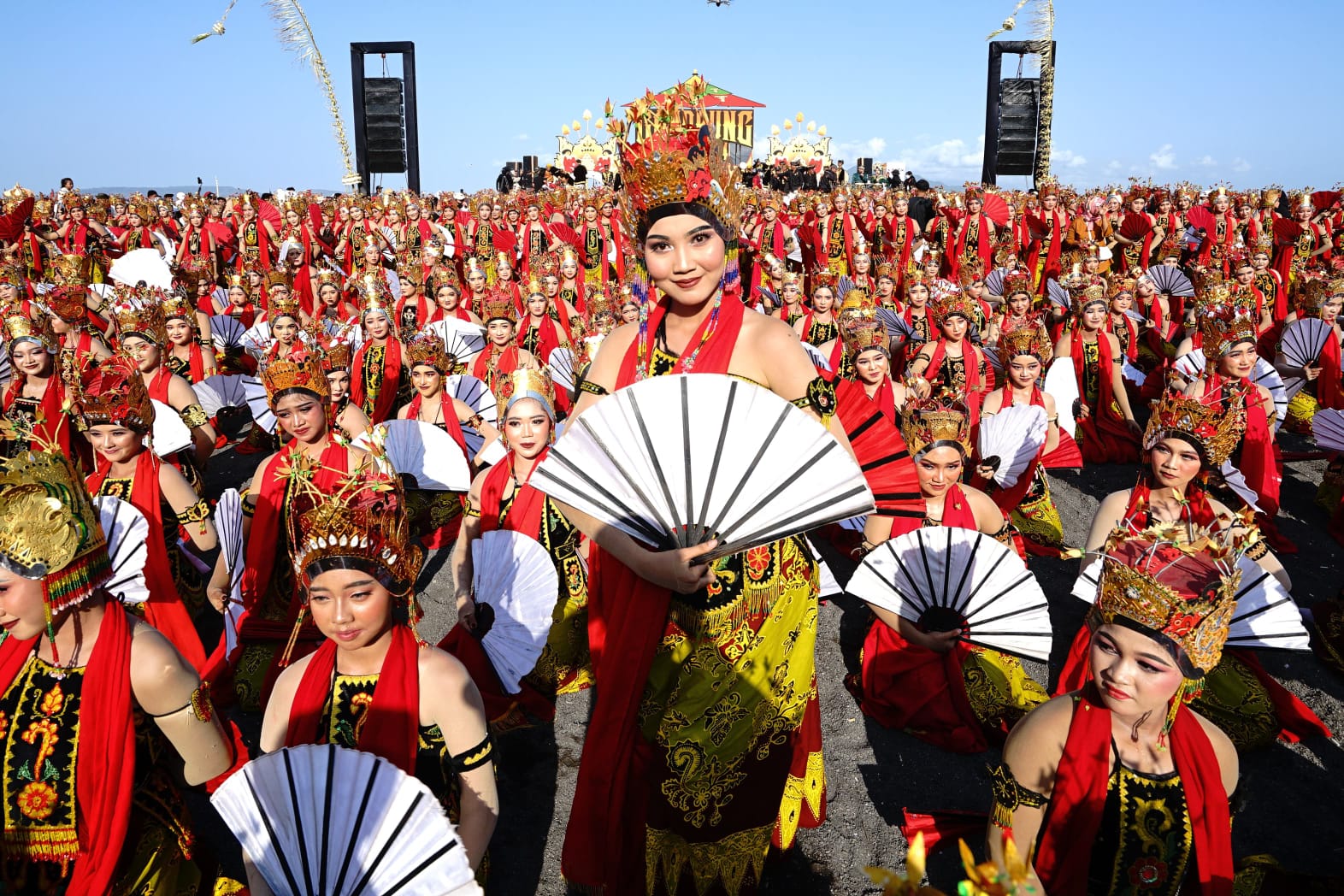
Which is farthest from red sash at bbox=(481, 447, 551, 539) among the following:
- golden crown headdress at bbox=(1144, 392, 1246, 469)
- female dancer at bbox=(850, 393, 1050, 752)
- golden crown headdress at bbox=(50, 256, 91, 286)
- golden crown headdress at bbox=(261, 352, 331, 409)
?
golden crown headdress at bbox=(50, 256, 91, 286)

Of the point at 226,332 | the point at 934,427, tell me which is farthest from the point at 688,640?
the point at 226,332

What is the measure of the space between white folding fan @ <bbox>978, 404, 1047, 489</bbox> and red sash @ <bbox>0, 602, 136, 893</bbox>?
5.48 metres

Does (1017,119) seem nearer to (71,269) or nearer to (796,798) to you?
(71,269)

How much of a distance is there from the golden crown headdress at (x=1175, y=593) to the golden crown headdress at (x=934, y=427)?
2.19m

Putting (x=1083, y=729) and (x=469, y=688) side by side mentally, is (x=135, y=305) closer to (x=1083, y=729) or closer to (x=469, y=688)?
(x=469, y=688)

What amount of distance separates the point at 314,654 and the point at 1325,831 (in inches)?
162

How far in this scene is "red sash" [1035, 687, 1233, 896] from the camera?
2307 mm

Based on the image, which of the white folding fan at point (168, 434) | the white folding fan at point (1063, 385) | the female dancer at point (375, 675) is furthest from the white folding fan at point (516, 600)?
the white folding fan at point (1063, 385)

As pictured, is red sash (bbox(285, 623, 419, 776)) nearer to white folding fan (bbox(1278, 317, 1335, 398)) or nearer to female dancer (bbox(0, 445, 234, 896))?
female dancer (bbox(0, 445, 234, 896))

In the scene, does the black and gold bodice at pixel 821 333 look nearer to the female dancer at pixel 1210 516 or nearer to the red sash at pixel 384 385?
the red sash at pixel 384 385

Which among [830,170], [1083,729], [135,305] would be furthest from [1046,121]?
[1083,729]

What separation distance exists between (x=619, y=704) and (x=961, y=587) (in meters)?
2.14

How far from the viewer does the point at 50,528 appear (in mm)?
2174

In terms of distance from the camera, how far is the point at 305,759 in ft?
6.29
